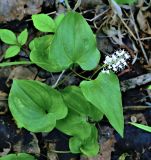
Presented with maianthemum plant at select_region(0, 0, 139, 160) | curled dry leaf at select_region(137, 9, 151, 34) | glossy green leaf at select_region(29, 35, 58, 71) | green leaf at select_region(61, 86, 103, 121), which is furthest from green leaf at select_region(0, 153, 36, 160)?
curled dry leaf at select_region(137, 9, 151, 34)

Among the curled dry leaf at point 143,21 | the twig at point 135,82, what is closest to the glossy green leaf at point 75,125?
the twig at point 135,82

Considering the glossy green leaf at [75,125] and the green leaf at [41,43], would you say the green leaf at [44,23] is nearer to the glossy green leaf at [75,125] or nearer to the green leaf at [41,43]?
the green leaf at [41,43]

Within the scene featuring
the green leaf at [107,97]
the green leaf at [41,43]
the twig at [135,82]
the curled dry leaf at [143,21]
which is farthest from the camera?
the curled dry leaf at [143,21]

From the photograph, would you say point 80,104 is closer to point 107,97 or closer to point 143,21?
point 107,97

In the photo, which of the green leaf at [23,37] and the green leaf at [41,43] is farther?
the green leaf at [23,37]

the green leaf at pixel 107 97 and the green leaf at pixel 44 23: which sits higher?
the green leaf at pixel 44 23

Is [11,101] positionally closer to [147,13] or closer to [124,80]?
[124,80]

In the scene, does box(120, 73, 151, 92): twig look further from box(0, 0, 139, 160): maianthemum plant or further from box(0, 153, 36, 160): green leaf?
box(0, 153, 36, 160): green leaf
